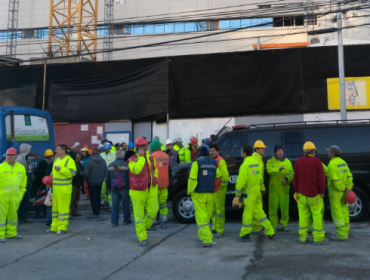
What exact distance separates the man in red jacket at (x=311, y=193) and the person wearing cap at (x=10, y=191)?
216 inches

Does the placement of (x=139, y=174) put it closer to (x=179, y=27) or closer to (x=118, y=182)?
(x=118, y=182)

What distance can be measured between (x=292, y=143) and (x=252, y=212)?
102 inches

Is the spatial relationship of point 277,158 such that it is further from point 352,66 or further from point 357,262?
point 352,66

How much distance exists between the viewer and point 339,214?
712cm

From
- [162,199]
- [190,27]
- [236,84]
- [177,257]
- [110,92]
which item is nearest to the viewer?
[177,257]

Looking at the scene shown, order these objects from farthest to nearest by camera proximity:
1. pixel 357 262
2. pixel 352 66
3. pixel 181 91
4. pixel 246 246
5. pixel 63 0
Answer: pixel 63 0 → pixel 181 91 → pixel 352 66 → pixel 246 246 → pixel 357 262

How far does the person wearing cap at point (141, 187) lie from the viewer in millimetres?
7164

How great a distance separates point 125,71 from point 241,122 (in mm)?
6196

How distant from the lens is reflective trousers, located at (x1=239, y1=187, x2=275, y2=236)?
719cm

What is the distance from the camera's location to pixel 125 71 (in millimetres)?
19422

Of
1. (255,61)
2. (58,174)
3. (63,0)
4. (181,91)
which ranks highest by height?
(63,0)

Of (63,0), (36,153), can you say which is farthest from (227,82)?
(63,0)

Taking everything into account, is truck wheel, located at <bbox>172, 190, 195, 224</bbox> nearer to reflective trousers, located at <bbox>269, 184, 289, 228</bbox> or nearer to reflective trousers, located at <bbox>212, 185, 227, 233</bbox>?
reflective trousers, located at <bbox>212, 185, 227, 233</bbox>

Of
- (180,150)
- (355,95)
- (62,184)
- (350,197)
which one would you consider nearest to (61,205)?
(62,184)
